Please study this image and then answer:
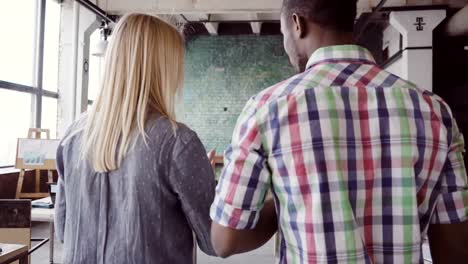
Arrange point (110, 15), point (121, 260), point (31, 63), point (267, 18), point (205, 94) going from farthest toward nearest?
point (205, 94)
point (267, 18)
point (110, 15)
point (31, 63)
point (121, 260)

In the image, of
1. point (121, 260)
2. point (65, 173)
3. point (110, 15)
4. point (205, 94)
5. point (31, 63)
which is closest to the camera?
point (121, 260)

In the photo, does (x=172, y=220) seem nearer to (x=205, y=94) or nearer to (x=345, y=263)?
(x=345, y=263)

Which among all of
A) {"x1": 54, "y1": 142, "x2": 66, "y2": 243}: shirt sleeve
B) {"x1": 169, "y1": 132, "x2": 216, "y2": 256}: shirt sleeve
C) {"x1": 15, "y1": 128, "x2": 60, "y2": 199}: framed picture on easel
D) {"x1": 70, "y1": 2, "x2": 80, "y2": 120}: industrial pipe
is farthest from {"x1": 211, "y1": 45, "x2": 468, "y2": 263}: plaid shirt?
{"x1": 70, "y1": 2, "x2": 80, "y2": 120}: industrial pipe

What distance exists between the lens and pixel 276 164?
2.57 ft

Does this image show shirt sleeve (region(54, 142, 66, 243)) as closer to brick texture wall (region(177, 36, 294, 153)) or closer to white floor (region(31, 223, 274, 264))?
white floor (region(31, 223, 274, 264))

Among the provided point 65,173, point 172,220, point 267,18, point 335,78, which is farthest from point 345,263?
point 267,18

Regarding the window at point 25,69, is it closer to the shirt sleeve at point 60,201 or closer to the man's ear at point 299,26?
the shirt sleeve at point 60,201

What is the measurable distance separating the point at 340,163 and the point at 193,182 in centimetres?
40

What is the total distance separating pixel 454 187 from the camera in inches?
33.4

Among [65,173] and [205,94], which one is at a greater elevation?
[205,94]

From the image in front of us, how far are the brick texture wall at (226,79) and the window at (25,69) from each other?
9.52ft

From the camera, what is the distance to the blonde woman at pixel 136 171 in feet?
3.41

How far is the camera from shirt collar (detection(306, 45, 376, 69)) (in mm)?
839

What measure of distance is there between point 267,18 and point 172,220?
25.2 ft
